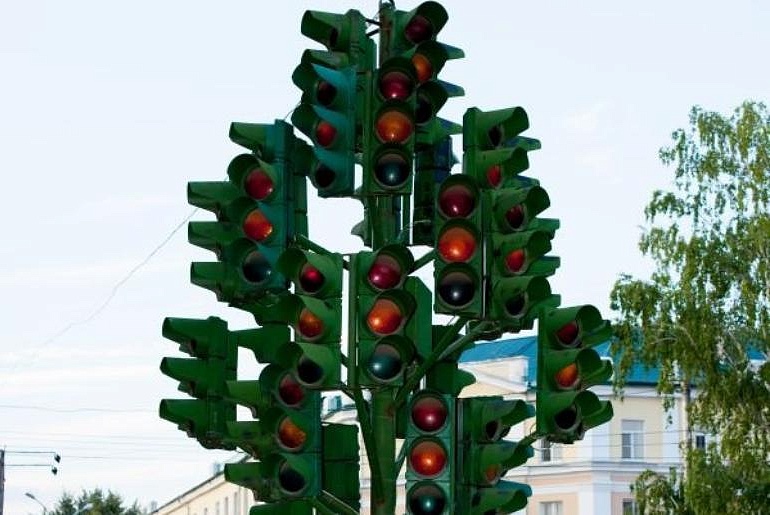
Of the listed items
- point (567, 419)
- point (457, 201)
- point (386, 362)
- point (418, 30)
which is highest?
point (418, 30)

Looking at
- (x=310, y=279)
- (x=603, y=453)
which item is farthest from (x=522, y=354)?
(x=310, y=279)

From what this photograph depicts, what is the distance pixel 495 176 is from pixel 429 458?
74.4 inches

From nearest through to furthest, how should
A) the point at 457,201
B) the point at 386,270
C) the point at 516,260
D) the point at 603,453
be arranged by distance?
the point at 386,270 → the point at 457,201 → the point at 516,260 → the point at 603,453

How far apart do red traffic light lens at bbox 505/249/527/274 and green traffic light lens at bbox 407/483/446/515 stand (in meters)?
1.41

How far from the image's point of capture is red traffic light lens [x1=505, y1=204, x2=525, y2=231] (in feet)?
34.0

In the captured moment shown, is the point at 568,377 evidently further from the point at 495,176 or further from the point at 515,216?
the point at 495,176

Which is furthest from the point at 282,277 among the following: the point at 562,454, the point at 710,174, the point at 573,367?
the point at 562,454

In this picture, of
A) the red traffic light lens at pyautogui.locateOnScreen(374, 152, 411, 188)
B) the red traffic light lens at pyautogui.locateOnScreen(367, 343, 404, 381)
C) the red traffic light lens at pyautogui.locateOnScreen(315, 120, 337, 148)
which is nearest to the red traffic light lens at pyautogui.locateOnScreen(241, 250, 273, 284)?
the red traffic light lens at pyautogui.locateOnScreen(315, 120, 337, 148)

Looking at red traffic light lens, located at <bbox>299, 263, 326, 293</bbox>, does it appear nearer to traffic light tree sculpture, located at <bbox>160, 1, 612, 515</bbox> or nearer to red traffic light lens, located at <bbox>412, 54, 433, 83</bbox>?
traffic light tree sculpture, located at <bbox>160, 1, 612, 515</bbox>

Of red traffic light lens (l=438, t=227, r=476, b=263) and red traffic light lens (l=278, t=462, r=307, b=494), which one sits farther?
red traffic light lens (l=278, t=462, r=307, b=494)

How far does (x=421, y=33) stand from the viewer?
1146 cm

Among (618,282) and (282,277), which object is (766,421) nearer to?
(618,282)

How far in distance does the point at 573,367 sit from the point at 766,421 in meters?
29.2

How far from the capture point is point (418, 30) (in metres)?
11.4
